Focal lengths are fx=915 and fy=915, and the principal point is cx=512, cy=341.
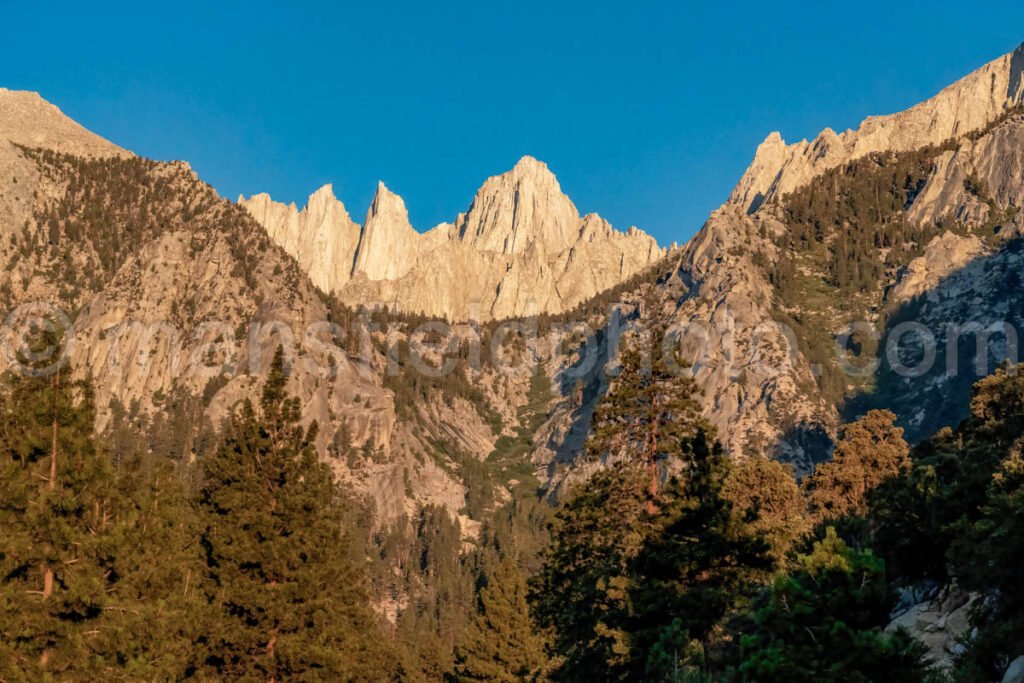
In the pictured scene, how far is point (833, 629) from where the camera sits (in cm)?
1482

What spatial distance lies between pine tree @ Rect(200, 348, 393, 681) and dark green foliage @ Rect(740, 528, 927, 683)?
23607 mm

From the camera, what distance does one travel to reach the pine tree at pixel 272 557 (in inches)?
1366

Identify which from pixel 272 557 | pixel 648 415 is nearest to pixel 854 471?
pixel 648 415

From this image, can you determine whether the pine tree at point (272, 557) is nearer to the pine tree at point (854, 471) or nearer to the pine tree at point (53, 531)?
the pine tree at point (53, 531)

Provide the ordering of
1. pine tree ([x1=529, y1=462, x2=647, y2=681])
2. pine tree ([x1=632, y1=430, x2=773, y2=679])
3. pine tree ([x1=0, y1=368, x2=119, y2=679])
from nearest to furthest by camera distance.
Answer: pine tree ([x1=0, y1=368, x2=119, y2=679]) → pine tree ([x1=632, y1=430, x2=773, y2=679]) → pine tree ([x1=529, y1=462, x2=647, y2=681])

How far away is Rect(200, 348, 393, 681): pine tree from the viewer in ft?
114

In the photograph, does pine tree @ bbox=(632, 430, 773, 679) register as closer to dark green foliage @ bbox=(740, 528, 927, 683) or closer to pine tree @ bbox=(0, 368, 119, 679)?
dark green foliage @ bbox=(740, 528, 927, 683)

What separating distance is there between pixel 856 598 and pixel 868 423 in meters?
68.0

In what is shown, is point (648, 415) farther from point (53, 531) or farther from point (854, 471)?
point (854, 471)

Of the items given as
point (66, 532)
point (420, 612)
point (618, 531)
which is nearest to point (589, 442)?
point (618, 531)

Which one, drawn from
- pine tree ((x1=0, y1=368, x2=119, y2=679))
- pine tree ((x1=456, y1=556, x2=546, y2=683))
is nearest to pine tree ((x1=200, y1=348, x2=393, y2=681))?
pine tree ((x1=0, y1=368, x2=119, y2=679))

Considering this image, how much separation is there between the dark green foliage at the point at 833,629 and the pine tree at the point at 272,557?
77.5ft

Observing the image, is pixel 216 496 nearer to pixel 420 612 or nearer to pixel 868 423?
pixel 868 423

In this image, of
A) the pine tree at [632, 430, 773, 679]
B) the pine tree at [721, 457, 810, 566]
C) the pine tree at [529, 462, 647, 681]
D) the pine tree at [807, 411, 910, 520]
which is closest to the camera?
the pine tree at [632, 430, 773, 679]
